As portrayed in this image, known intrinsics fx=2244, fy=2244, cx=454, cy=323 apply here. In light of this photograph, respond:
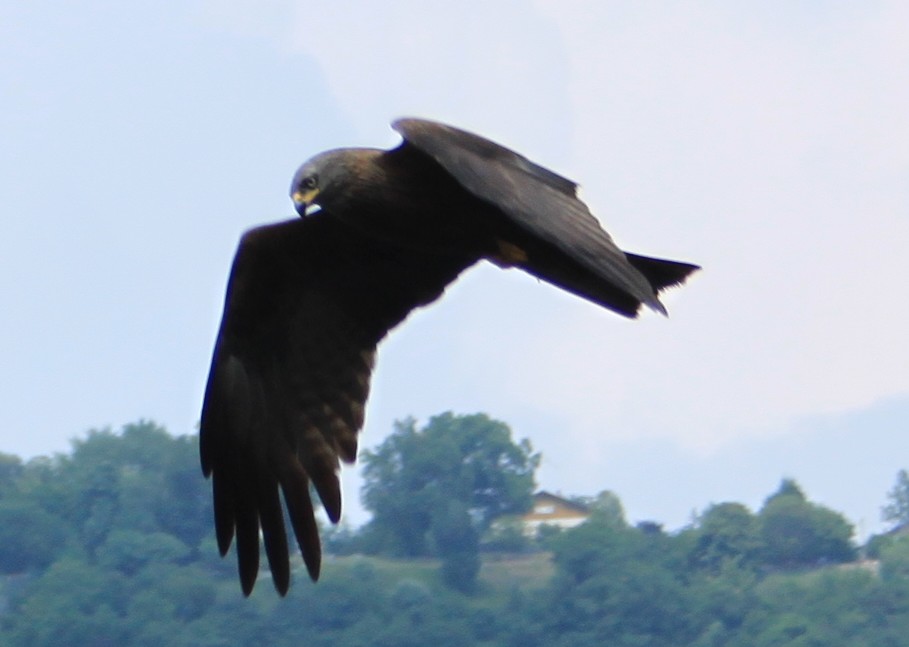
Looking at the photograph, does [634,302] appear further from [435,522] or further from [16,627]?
[435,522]

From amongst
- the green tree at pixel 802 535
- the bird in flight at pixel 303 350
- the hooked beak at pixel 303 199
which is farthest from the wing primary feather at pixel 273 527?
the green tree at pixel 802 535

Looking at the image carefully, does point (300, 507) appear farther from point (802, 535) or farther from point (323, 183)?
point (802, 535)

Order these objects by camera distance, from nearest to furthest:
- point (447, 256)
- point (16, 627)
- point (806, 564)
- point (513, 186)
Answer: point (513, 186), point (447, 256), point (16, 627), point (806, 564)

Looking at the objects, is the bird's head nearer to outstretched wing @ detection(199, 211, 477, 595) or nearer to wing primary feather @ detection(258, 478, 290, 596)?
outstretched wing @ detection(199, 211, 477, 595)

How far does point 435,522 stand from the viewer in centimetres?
5912

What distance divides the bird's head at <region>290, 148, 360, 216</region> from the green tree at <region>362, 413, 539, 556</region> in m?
49.6

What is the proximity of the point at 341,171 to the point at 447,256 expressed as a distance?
112cm

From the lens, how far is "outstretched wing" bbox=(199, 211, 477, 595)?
33.8 ft

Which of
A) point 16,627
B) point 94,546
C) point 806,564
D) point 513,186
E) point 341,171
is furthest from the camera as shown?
point 806,564

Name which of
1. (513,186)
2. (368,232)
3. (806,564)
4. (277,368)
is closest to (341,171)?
(368,232)

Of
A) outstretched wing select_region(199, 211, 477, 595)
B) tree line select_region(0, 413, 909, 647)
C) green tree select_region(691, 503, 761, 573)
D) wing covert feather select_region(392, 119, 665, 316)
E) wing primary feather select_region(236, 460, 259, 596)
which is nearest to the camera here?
wing covert feather select_region(392, 119, 665, 316)

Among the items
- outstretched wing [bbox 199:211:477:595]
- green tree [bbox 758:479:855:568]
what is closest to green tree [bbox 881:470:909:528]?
green tree [bbox 758:479:855:568]

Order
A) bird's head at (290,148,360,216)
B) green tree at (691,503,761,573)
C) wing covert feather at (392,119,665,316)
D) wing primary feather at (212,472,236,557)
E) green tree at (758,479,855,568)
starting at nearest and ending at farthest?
wing covert feather at (392,119,665,316)
bird's head at (290,148,360,216)
wing primary feather at (212,472,236,557)
green tree at (691,503,761,573)
green tree at (758,479,855,568)

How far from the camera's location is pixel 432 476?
60.0 m
